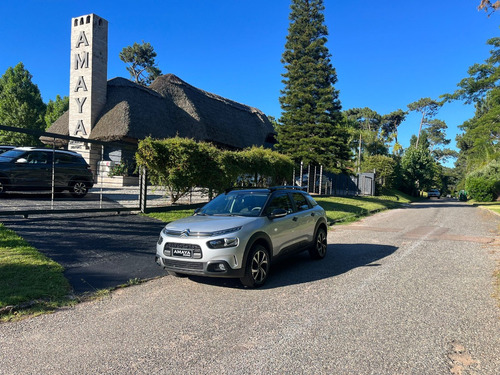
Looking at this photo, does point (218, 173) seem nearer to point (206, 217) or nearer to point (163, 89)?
point (206, 217)

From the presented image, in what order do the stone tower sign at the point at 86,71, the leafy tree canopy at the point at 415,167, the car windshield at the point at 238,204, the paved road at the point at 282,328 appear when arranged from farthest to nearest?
the leafy tree canopy at the point at 415,167 < the stone tower sign at the point at 86,71 < the car windshield at the point at 238,204 < the paved road at the point at 282,328

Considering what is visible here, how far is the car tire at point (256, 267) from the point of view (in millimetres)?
5406

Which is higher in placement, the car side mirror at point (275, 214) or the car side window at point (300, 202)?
the car side window at point (300, 202)

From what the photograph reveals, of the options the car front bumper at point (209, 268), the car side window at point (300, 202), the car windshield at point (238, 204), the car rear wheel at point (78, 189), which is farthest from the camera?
the car rear wheel at point (78, 189)

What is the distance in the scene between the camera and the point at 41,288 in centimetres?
512

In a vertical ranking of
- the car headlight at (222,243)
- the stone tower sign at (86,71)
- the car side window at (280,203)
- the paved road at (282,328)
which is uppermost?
the stone tower sign at (86,71)

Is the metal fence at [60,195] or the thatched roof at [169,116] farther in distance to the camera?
the thatched roof at [169,116]

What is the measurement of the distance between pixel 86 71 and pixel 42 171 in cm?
1674

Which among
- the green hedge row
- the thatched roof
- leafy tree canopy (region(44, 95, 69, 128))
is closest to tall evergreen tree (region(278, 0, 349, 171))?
the thatched roof

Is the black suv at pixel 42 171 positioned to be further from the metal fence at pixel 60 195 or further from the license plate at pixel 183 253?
the license plate at pixel 183 253

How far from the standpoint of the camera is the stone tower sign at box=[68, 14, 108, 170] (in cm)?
2519

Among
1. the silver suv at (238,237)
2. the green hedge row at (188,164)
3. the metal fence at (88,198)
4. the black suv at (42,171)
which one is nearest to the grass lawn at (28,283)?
the silver suv at (238,237)

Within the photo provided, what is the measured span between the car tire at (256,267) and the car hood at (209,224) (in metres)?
0.48

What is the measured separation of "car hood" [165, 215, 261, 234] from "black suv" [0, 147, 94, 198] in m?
5.94
